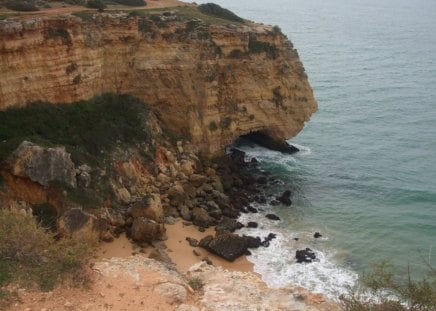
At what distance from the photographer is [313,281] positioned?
31.2 meters

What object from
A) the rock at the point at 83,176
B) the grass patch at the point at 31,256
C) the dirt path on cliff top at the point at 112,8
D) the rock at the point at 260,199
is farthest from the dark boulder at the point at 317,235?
the dirt path on cliff top at the point at 112,8

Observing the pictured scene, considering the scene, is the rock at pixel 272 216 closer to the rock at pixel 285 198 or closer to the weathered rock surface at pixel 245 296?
the rock at pixel 285 198

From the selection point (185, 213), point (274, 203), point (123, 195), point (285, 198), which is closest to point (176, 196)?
point (185, 213)

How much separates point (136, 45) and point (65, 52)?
689 centimetres

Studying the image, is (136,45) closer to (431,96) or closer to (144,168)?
(144,168)

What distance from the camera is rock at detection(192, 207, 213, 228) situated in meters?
35.7

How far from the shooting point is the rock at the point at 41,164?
1216 inches

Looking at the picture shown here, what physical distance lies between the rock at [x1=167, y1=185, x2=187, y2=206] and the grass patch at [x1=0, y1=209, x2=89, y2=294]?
605 inches

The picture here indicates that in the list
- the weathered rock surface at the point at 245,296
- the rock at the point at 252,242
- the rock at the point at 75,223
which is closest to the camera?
the weathered rock surface at the point at 245,296

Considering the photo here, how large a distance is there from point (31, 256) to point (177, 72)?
24.6m

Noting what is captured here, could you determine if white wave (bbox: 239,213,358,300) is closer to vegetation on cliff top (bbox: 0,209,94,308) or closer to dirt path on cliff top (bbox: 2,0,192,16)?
vegetation on cliff top (bbox: 0,209,94,308)

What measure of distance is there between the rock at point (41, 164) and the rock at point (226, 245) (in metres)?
9.70

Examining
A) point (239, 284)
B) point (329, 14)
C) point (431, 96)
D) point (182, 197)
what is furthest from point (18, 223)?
point (329, 14)

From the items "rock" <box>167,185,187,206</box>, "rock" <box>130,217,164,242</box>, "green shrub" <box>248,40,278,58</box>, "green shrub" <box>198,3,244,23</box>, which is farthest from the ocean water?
"green shrub" <box>198,3,244,23</box>
